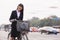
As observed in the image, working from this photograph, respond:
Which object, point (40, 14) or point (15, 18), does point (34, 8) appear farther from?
point (15, 18)

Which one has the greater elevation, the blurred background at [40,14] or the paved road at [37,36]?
the blurred background at [40,14]

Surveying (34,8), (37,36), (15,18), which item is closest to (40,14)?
(34,8)

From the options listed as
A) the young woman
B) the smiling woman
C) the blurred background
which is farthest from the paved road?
the young woman

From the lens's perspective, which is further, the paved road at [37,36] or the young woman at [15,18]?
the paved road at [37,36]

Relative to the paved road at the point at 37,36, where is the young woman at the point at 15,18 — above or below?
above

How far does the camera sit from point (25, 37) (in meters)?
2.58

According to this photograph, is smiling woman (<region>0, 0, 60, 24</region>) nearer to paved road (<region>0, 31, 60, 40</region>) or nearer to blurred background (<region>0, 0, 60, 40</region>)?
blurred background (<region>0, 0, 60, 40</region>)

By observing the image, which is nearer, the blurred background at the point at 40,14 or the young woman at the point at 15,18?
the young woman at the point at 15,18

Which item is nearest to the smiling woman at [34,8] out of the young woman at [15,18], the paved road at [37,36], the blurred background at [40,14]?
the blurred background at [40,14]

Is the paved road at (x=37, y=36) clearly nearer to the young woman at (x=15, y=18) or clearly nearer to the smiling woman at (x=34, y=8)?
the smiling woman at (x=34, y=8)

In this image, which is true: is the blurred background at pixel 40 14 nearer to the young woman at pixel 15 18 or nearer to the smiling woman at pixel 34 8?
the smiling woman at pixel 34 8

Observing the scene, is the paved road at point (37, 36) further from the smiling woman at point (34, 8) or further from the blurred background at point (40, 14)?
the smiling woman at point (34, 8)

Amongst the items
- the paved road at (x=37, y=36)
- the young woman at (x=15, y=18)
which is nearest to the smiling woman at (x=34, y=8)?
the paved road at (x=37, y=36)

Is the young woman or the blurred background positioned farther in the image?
the blurred background
